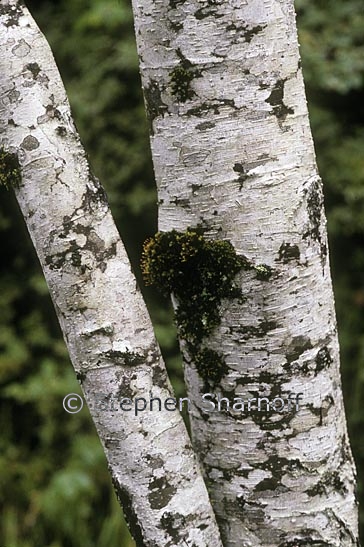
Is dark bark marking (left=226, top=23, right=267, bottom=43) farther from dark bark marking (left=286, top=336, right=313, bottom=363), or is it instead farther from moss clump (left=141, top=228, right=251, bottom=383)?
dark bark marking (left=286, top=336, right=313, bottom=363)

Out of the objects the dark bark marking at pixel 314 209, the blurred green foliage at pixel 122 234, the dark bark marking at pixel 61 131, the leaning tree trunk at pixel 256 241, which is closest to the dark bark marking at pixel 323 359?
the leaning tree trunk at pixel 256 241

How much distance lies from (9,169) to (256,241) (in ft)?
1.62

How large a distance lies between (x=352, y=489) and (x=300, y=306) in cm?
46

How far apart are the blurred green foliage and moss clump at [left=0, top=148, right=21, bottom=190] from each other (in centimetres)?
214

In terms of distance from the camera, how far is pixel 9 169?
1.21 m

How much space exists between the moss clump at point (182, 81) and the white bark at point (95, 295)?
217mm

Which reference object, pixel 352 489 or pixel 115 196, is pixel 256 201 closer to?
pixel 352 489

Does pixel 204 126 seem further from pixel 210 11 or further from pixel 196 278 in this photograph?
pixel 196 278

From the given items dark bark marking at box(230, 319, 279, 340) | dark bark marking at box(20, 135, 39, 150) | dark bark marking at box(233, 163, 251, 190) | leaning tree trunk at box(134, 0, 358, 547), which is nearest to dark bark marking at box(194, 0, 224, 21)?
leaning tree trunk at box(134, 0, 358, 547)

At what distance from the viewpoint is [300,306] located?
127cm

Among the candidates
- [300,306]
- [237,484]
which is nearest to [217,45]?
[300,306]

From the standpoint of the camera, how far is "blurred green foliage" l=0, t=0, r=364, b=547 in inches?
124

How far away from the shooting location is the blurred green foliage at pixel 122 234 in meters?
3.16

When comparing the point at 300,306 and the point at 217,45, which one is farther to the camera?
the point at 300,306
